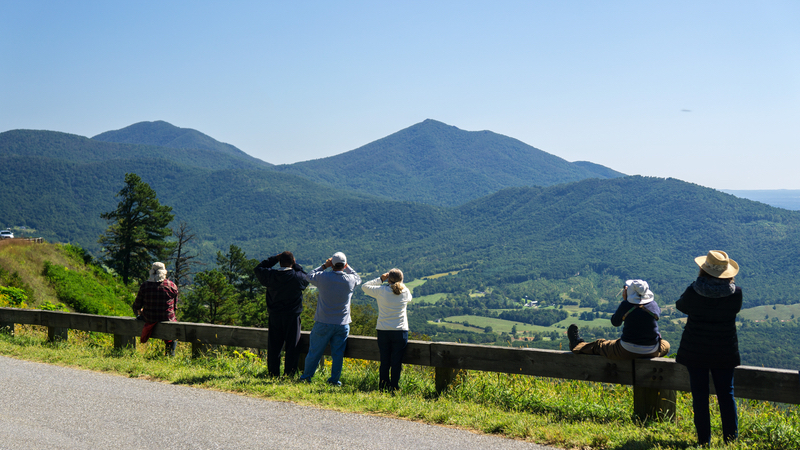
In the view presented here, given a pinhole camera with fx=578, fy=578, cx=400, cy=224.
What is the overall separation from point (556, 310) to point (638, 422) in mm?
190705

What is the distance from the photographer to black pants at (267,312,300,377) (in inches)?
273

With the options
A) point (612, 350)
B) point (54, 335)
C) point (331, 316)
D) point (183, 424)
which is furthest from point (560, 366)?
point (54, 335)

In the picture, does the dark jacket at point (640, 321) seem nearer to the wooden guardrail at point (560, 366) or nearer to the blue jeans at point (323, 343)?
the wooden guardrail at point (560, 366)

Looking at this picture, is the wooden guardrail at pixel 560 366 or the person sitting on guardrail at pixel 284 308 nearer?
the wooden guardrail at pixel 560 366

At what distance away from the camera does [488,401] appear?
19.2 feet

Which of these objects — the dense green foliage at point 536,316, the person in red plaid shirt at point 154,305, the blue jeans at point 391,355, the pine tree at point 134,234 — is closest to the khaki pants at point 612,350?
the blue jeans at point 391,355

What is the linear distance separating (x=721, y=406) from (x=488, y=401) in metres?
2.12

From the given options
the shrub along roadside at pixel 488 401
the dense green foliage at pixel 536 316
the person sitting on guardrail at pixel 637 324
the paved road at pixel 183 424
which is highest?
the person sitting on guardrail at pixel 637 324

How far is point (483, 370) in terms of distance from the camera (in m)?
5.94

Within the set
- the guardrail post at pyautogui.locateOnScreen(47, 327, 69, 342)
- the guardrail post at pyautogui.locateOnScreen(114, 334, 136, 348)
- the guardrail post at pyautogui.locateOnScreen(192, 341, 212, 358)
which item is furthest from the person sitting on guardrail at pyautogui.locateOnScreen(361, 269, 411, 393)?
the guardrail post at pyautogui.locateOnScreen(47, 327, 69, 342)

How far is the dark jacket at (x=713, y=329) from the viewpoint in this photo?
4453 millimetres

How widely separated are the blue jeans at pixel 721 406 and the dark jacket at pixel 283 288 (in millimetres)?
4251

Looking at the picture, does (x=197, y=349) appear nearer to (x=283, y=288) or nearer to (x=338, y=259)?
(x=283, y=288)

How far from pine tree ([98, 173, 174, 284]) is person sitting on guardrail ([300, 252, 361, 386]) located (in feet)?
121
